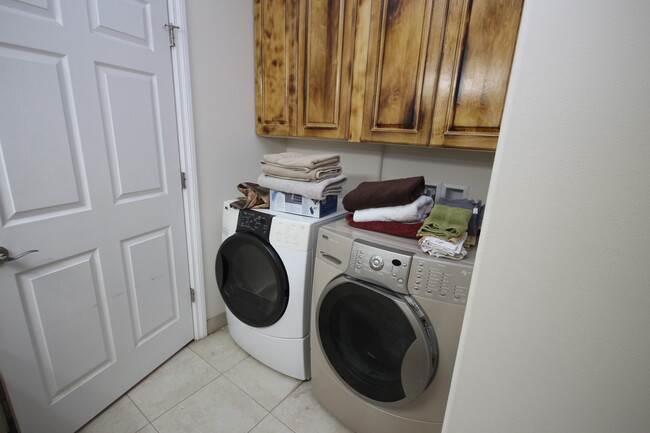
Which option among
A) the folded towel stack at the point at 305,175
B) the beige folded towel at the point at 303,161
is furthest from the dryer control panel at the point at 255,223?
the beige folded towel at the point at 303,161

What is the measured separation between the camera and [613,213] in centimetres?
42

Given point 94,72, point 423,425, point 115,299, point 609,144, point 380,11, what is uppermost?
point 380,11

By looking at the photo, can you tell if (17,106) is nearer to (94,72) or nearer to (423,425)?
(94,72)

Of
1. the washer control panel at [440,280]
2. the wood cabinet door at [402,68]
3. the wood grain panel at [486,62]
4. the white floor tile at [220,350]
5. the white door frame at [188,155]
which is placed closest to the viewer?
the washer control panel at [440,280]

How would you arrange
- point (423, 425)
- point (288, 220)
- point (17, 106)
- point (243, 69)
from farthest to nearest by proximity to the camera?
point (243, 69) < point (288, 220) < point (423, 425) < point (17, 106)

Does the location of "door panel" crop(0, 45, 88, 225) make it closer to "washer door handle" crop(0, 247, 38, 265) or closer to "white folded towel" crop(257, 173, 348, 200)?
"washer door handle" crop(0, 247, 38, 265)

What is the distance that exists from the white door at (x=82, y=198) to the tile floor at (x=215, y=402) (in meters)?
0.11

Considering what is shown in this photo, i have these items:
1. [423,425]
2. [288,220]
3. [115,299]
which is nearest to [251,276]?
[288,220]

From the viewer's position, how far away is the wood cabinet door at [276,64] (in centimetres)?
150

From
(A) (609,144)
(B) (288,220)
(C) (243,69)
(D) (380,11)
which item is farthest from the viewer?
(C) (243,69)

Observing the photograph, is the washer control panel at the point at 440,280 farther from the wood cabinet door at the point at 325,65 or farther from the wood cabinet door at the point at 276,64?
the wood cabinet door at the point at 276,64

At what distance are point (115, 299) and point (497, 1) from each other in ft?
6.48

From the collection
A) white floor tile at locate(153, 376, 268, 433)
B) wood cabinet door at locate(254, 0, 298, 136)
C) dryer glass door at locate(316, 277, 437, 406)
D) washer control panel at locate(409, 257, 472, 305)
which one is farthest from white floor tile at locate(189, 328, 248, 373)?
wood cabinet door at locate(254, 0, 298, 136)

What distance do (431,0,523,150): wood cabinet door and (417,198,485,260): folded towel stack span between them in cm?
28
